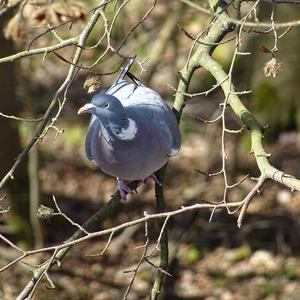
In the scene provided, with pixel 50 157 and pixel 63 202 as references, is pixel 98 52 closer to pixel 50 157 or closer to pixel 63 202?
pixel 50 157

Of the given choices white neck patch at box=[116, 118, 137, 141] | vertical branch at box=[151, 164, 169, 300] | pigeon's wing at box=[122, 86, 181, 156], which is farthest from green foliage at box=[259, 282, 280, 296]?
white neck patch at box=[116, 118, 137, 141]

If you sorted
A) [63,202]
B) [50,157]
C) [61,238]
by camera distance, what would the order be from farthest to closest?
[50,157] → [63,202] → [61,238]

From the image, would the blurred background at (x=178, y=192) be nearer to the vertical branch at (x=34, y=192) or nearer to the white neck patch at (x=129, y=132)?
the vertical branch at (x=34, y=192)

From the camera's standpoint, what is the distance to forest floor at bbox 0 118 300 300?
6434 mm

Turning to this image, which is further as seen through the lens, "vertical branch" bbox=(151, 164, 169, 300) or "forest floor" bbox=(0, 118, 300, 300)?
"forest floor" bbox=(0, 118, 300, 300)

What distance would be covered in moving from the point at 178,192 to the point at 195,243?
2.20 ft

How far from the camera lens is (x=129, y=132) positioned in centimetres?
Result: 324

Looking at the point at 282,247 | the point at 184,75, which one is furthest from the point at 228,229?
the point at 184,75

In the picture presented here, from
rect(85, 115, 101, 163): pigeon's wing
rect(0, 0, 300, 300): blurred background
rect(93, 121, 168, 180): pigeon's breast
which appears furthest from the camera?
rect(0, 0, 300, 300): blurred background

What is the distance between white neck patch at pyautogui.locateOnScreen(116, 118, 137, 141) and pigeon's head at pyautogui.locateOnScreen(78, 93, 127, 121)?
0.14m

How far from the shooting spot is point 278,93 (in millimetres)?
7852

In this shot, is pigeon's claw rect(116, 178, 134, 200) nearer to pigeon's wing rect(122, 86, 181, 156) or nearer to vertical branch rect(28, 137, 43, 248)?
pigeon's wing rect(122, 86, 181, 156)

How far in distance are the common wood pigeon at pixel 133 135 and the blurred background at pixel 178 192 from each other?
1.88 metres

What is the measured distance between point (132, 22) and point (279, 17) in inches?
81.5
